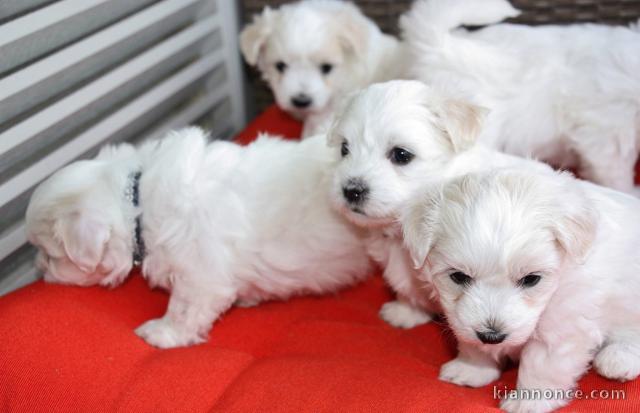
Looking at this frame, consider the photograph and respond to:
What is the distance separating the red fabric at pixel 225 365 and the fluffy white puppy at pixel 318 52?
1.60 m

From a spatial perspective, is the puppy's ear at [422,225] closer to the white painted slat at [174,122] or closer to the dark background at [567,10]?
the white painted slat at [174,122]

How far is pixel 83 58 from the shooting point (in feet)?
11.1

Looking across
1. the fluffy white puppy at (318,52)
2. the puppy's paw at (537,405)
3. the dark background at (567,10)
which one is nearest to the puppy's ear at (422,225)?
the puppy's paw at (537,405)

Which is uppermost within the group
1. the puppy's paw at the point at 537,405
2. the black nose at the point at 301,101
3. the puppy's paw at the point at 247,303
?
the black nose at the point at 301,101

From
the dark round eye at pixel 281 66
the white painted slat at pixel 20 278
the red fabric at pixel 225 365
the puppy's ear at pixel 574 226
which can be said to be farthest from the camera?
the dark round eye at pixel 281 66

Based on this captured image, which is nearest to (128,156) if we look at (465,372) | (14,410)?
(14,410)

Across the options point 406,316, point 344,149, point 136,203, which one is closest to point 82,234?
point 136,203

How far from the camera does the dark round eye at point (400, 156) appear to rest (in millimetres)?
2871

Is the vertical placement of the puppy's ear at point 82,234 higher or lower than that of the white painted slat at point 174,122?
higher

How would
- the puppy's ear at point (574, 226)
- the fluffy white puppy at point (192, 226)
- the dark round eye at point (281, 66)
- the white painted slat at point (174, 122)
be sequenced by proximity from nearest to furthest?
the puppy's ear at point (574, 226) → the fluffy white puppy at point (192, 226) → the white painted slat at point (174, 122) → the dark round eye at point (281, 66)

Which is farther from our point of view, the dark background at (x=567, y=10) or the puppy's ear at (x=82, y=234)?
the dark background at (x=567, y=10)

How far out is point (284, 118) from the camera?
191 inches

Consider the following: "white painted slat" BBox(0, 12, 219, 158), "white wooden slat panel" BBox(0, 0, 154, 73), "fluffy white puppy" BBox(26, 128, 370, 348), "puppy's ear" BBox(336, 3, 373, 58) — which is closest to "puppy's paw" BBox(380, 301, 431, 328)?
"fluffy white puppy" BBox(26, 128, 370, 348)

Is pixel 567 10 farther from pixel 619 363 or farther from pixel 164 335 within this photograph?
pixel 164 335
